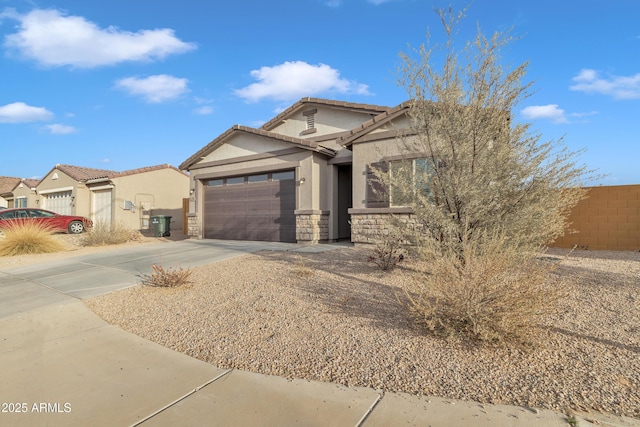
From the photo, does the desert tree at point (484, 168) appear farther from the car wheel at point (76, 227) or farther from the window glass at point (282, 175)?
the car wheel at point (76, 227)

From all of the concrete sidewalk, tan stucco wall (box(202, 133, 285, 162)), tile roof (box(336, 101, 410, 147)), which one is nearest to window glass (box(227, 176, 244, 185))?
tan stucco wall (box(202, 133, 285, 162))

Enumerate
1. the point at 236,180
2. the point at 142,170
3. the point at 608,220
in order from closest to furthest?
the point at 608,220, the point at 236,180, the point at 142,170

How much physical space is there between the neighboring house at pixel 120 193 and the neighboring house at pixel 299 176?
7.54 metres

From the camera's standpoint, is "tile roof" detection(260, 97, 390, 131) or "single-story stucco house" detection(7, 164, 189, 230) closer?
"tile roof" detection(260, 97, 390, 131)

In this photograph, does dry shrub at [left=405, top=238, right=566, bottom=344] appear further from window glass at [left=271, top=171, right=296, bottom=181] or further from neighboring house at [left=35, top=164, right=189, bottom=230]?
neighboring house at [left=35, top=164, right=189, bottom=230]

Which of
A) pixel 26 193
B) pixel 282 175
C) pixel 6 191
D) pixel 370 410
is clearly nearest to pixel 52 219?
pixel 282 175

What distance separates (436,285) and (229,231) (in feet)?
38.5

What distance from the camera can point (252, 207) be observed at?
45.6ft

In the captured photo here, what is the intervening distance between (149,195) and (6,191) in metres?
21.7

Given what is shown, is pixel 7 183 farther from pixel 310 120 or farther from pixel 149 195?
pixel 310 120

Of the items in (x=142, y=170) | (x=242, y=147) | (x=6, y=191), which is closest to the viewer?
(x=242, y=147)

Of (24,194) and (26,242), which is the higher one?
(24,194)

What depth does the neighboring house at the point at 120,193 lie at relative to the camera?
68.7 feet

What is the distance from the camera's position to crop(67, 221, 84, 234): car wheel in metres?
17.9
